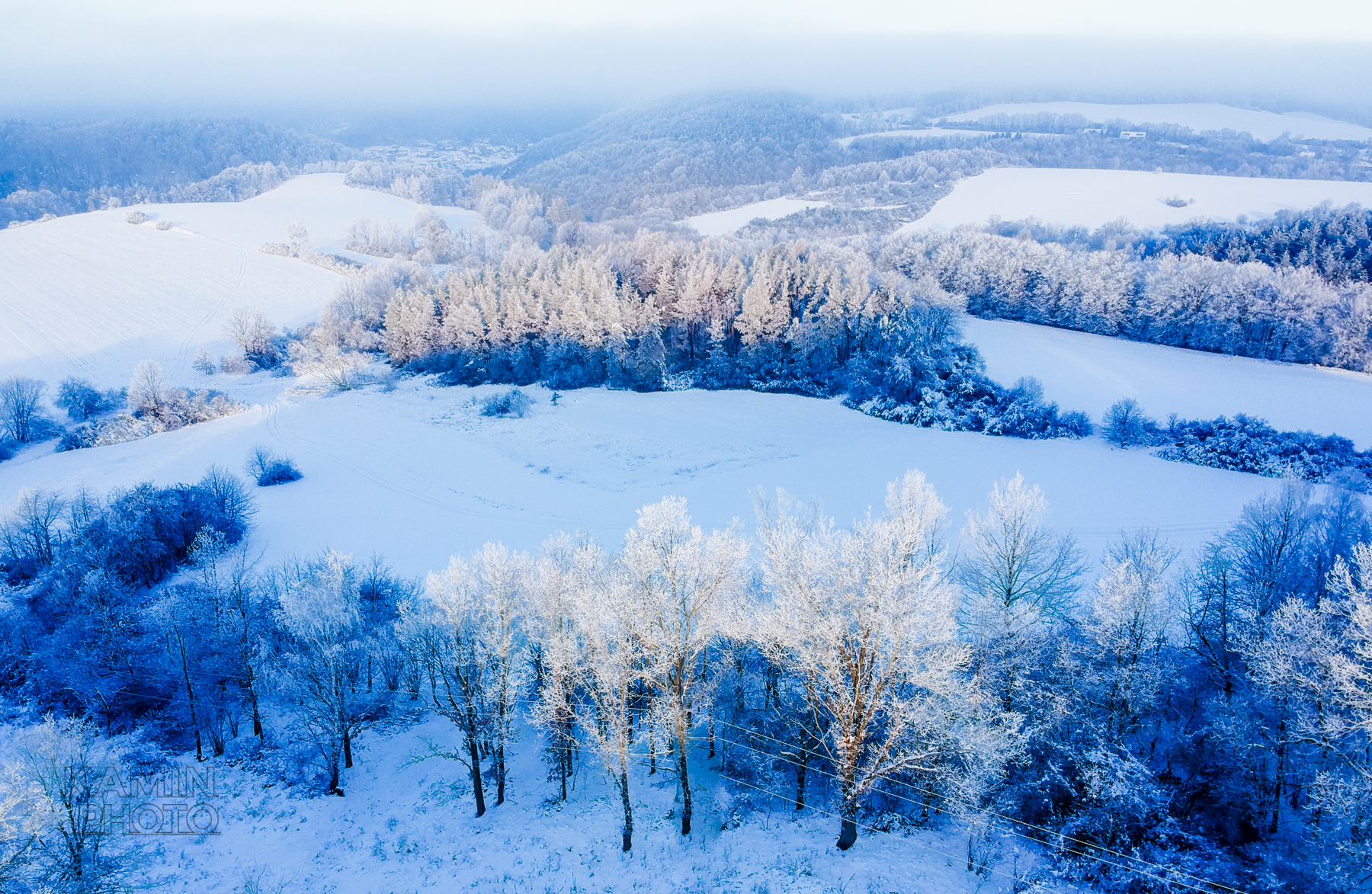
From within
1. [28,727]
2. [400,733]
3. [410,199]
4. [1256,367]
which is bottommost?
[400,733]

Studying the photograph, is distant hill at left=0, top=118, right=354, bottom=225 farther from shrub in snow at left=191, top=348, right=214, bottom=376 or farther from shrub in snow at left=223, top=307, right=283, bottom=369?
shrub in snow at left=191, top=348, right=214, bottom=376

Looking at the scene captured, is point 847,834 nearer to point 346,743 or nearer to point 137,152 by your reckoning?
point 346,743

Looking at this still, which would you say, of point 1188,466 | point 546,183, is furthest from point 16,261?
point 1188,466

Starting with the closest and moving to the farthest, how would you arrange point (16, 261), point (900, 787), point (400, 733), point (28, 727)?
point (900, 787)
point (28, 727)
point (400, 733)
point (16, 261)

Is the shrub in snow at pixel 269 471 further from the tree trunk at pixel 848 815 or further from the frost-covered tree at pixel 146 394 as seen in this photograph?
the tree trunk at pixel 848 815

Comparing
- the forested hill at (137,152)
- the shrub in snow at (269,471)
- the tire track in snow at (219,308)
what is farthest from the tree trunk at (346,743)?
the forested hill at (137,152)

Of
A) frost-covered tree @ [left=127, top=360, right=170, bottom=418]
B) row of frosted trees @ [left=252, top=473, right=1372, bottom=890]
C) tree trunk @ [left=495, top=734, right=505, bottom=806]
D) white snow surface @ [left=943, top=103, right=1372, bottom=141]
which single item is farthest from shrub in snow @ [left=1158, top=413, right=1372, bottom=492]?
white snow surface @ [left=943, top=103, right=1372, bottom=141]

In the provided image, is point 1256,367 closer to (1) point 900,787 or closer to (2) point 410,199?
(1) point 900,787
